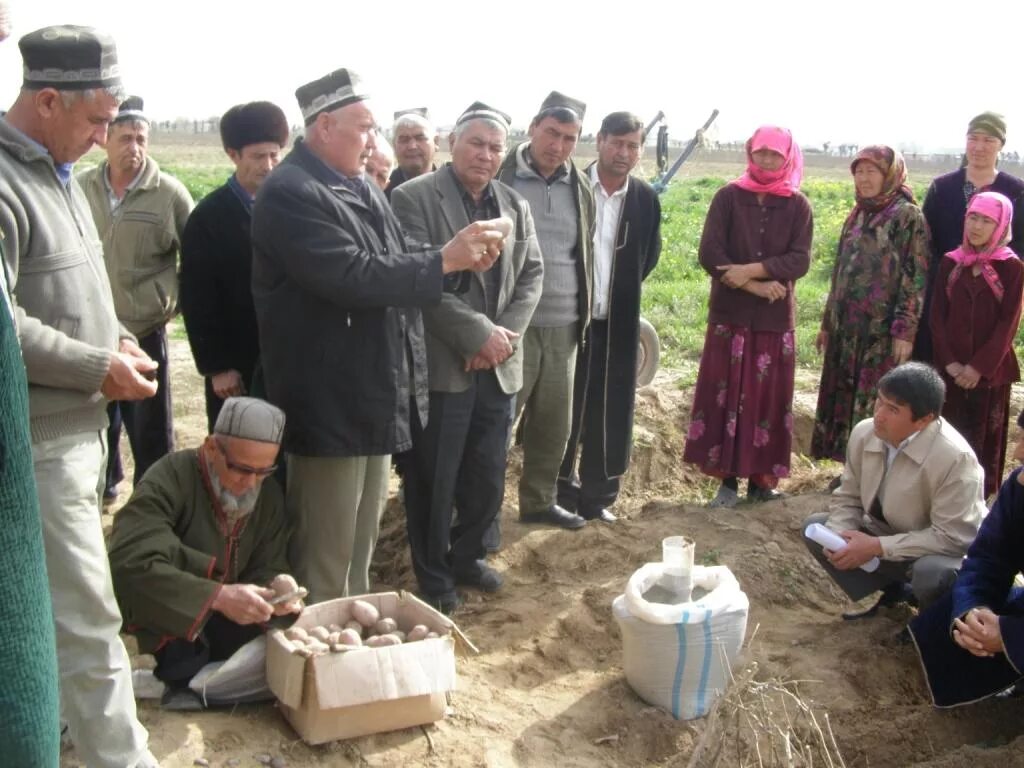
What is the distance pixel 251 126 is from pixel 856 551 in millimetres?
3013

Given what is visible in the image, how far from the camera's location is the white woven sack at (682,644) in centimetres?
382

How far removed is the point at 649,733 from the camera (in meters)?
3.89

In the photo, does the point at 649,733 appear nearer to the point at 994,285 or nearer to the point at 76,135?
the point at 76,135

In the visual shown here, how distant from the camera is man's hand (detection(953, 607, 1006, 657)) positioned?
12.0ft

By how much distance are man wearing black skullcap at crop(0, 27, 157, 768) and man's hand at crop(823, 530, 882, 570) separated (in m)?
2.77

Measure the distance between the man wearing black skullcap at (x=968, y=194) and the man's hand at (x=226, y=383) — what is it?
3639mm

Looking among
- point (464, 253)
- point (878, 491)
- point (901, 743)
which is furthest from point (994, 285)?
point (464, 253)

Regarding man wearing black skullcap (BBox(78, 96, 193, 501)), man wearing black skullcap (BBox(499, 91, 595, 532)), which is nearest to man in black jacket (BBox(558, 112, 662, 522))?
man wearing black skullcap (BBox(499, 91, 595, 532))

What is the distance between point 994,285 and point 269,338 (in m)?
3.75

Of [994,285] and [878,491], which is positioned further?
[994,285]

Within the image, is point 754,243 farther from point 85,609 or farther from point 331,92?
point 85,609

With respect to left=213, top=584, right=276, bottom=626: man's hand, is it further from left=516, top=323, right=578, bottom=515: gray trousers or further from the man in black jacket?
the man in black jacket

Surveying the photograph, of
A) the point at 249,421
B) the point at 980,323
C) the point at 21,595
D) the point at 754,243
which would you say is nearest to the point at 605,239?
the point at 754,243

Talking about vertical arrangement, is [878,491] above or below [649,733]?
above
